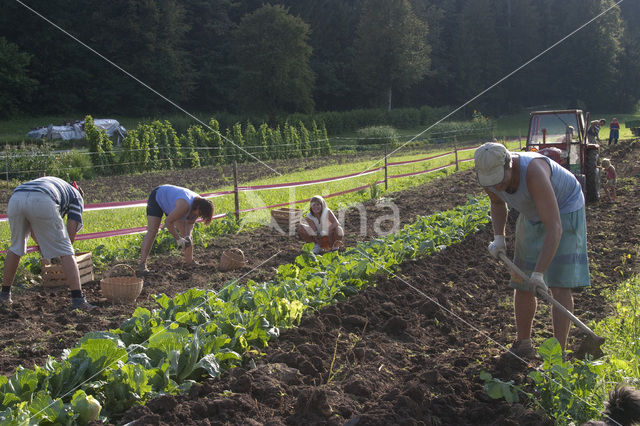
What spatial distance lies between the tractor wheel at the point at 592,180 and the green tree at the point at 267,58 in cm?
3616

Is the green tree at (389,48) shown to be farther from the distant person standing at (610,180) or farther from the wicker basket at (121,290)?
the wicker basket at (121,290)

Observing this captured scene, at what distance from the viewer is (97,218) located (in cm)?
1246

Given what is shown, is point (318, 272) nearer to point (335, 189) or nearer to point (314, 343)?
point (314, 343)

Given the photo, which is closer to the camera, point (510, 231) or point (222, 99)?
point (510, 231)

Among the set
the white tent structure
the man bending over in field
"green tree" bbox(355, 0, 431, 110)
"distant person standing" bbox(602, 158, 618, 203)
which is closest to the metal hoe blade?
the man bending over in field

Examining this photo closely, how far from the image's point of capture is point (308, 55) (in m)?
49.9

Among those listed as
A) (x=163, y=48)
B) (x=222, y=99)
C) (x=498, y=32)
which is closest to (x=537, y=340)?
(x=163, y=48)

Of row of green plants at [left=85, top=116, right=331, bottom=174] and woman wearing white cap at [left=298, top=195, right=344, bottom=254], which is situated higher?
row of green plants at [left=85, top=116, right=331, bottom=174]

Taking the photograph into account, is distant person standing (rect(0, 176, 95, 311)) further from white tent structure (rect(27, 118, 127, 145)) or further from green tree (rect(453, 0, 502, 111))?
green tree (rect(453, 0, 502, 111))

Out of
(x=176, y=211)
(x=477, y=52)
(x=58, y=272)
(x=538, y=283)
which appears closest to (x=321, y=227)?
(x=176, y=211)

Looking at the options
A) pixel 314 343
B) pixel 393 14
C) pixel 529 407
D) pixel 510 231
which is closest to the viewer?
pixel 529 407

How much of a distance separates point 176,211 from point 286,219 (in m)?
3.36

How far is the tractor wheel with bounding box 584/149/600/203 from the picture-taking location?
1230 centimetres

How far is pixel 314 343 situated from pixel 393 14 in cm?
5485
